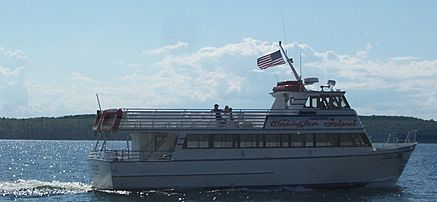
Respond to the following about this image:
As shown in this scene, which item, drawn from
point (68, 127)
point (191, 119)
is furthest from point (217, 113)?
point (68, 127)

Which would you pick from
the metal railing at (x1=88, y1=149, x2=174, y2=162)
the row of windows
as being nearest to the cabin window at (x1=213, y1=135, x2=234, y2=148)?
the row of windows

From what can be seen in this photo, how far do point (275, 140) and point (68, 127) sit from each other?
398 feet

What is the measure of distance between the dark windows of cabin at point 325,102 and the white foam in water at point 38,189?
1025cm

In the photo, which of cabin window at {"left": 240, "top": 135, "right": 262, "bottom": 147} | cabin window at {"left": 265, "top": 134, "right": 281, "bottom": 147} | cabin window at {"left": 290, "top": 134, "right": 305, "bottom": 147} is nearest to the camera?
cabin window at {"left": 240, "top": 135, "right": 262, "bottom": 147}

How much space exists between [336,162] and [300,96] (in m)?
3.21

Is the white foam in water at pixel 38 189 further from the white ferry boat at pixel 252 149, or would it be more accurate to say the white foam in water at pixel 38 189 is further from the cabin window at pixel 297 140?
the cabin window at pixel 297 140

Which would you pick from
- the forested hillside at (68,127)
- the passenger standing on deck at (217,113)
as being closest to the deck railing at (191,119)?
the passenger standing on deck at (217,113)

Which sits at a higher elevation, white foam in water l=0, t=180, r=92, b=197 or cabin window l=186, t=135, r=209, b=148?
cabin window l=186, t=135, r=209, b=148

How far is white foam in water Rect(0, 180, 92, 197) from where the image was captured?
38.1 m

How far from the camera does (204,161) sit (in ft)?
124

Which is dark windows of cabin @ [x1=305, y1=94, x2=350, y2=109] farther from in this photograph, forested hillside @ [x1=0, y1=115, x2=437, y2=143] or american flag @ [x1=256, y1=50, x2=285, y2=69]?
forested hillside @ [x1=0, y1=115, x2=437, y2=143]

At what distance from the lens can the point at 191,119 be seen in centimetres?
3834

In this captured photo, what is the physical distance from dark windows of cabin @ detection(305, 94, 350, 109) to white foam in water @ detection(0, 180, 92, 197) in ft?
33.6

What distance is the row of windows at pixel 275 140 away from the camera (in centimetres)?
3819
